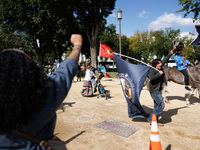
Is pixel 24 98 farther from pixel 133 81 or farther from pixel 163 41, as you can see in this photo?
pixel 163 41

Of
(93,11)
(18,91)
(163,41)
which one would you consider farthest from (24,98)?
(163,41)

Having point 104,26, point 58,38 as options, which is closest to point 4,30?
point 58,38

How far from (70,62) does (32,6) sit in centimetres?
3133

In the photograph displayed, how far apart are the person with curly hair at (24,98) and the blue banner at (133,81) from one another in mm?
3811

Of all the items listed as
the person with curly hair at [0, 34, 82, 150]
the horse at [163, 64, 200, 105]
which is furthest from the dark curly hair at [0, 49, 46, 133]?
the horse at [163, 64, 200, 105]

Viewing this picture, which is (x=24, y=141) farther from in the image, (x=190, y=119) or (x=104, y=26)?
(x=104, y=26)

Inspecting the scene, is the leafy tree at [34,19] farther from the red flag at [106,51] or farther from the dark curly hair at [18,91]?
the dark curly hair at [18,91]

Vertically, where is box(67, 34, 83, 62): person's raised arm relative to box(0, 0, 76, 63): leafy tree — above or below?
below

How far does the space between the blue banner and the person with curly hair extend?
3811mm

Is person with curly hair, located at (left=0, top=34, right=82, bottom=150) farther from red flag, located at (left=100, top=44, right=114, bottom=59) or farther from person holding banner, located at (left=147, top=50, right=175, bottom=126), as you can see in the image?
red flag, located at (left=100, top=44, right=114, bottom=59)

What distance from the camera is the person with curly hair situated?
1.04m

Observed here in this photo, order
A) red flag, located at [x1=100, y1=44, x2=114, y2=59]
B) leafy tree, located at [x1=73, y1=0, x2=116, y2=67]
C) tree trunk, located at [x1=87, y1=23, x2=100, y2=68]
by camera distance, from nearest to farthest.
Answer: red flag, located at [x1=100, y1=44, x2=114, y2=59] < leafy tree, located at [x1=73, y1=0, x2=116, y2=67] < tree trunk, located at [x1=87, y1=23, x2=100, y2=68]

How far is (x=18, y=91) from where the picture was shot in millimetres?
1050

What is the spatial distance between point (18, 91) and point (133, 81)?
4137 mm
